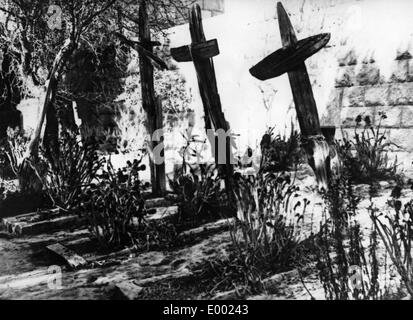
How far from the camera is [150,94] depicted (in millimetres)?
4422

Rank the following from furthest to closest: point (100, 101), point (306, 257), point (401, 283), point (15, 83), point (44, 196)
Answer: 1. point (15, 83)
2. point (100, 101)
3. point (44, 196)
4. point (306, 257)
5. point (401, 283)

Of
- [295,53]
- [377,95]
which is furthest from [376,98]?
[295,53]

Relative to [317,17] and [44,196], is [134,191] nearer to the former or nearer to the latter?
[44,196]

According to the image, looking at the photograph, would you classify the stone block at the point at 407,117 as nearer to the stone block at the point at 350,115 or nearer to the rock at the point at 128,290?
the stone block at the point at 350,115

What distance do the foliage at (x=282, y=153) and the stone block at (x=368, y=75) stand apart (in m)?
0.63

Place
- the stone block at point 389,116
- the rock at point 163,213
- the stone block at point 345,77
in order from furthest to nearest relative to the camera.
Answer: the rock at point 163,213 → the stone block at point 345,77 → the stone block at point 389,116

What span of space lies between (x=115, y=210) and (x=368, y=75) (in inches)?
85.3

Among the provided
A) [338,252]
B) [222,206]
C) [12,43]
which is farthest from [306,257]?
[12,43]

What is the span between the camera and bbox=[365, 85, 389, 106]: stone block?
390 cm

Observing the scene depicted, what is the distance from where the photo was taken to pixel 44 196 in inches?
179

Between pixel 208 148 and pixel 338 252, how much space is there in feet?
5.14

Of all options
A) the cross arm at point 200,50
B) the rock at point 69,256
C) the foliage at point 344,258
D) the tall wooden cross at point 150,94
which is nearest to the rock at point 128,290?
the rock at point 69,256

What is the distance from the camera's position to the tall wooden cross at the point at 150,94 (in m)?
4.35

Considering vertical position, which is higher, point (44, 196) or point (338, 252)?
point (44, 196)
